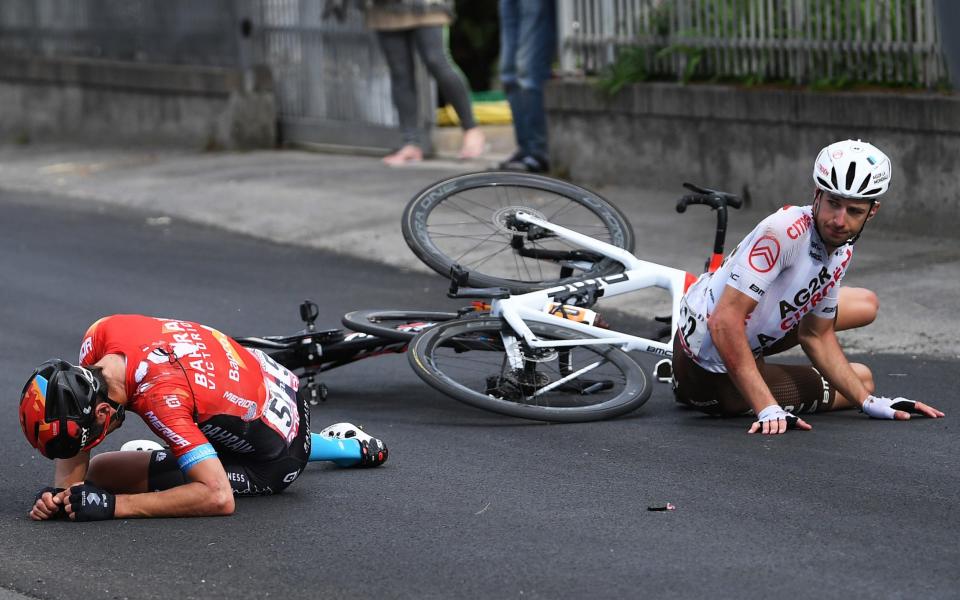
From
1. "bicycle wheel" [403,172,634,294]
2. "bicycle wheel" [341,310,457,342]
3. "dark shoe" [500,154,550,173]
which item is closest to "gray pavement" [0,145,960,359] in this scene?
"dark shoe" [500,154,550,173]

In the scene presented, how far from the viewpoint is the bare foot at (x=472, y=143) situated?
14.7 m

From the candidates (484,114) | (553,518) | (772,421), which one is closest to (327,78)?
(484,114)

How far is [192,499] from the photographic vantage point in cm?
544

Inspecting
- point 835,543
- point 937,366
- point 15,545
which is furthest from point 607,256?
point 15,545

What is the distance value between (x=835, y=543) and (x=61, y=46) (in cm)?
1609

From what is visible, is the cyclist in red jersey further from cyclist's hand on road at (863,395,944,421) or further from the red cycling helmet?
cyclist's hand on road at (863,395,944,421)

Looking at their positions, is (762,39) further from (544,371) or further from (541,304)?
(544,371)

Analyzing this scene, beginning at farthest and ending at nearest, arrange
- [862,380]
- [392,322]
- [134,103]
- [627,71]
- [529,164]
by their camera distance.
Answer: [134,103], [529,164], [627,71], [392,322], [862,380]

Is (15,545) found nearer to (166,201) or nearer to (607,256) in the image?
(607,256)

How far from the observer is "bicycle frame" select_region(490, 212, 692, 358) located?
699 centimetres

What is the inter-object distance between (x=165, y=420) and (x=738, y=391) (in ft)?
8.91

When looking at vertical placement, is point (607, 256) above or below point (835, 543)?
above

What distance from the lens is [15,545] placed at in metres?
5.35

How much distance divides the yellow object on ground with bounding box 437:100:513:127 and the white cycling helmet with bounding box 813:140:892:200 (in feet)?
31.2
